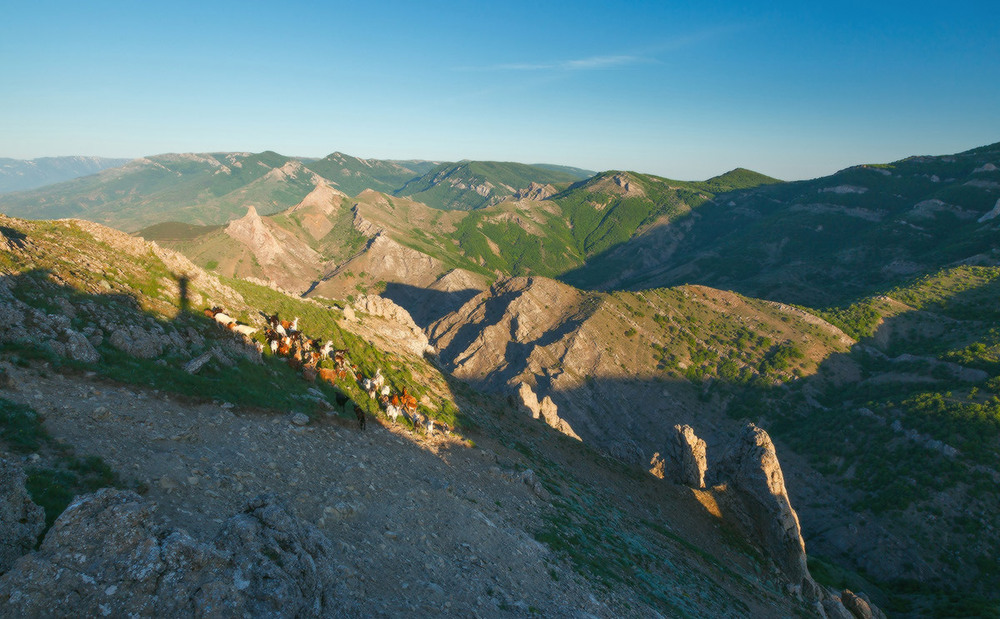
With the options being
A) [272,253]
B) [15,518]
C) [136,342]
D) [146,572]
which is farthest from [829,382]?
[272,253]

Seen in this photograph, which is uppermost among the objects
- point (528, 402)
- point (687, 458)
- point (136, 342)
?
point (136, 342)

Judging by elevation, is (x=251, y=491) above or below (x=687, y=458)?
above

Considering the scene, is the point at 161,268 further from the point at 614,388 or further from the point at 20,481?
the point at 614,388

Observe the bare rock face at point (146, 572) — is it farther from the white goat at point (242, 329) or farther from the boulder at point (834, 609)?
the boulder at point (834, 609)

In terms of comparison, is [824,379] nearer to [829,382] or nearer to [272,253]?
[829,382]

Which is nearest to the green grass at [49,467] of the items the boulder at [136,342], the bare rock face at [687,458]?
the boulder at [136,342]

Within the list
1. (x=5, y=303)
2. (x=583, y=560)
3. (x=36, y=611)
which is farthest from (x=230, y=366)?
(x=583, y=560)
